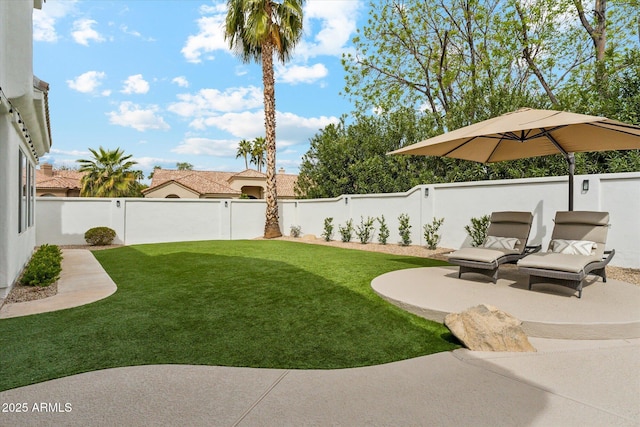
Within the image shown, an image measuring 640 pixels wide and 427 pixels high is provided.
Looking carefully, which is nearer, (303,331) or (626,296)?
(303,331)

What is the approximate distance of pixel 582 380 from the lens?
10.3 ft

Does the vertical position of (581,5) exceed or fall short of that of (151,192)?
it exceeds it

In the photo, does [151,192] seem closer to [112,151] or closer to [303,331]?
[112,151]

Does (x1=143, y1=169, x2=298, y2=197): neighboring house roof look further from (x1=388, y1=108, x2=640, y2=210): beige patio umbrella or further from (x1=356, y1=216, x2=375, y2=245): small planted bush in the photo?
(x1=388, y1=108, x2=640, y2=210): beige patio umbrella

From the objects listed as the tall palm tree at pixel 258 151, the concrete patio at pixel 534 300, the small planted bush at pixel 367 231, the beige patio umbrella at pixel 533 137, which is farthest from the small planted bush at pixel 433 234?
the tall palm tree at pixel 258 151

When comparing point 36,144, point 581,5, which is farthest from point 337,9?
point 36,144

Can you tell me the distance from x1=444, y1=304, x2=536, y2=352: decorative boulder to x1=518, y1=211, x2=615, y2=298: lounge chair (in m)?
1.75

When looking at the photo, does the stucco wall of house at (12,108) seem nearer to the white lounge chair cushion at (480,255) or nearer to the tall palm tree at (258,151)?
the white lounge chair cushion at (480,255)

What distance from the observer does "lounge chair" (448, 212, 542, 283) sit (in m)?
6.17

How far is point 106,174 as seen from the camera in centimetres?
2803

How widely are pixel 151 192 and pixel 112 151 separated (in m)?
4.43

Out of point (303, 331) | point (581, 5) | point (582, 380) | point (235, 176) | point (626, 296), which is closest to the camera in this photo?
point (582, 380)

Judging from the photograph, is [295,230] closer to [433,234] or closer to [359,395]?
[433,234]

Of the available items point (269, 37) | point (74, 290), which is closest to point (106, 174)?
point (269, 37)
